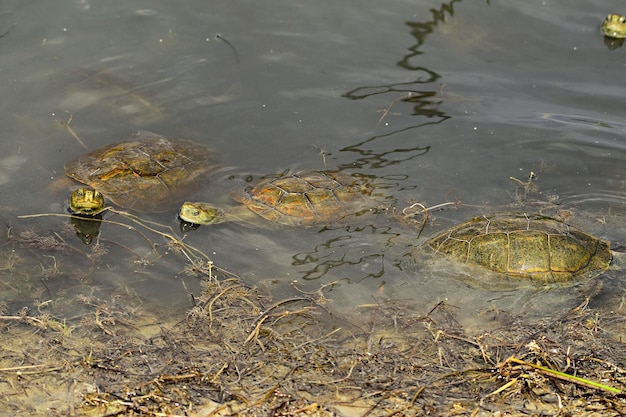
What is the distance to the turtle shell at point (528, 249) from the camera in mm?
5773

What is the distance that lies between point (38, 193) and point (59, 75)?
2.04m

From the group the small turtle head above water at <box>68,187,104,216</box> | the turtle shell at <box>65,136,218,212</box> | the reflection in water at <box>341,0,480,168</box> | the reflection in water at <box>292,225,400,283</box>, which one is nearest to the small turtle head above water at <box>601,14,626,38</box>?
the reflection in water at <box>341,0,480,168</box>

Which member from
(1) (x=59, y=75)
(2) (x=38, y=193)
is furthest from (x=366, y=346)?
(1) (x=59, y=75)

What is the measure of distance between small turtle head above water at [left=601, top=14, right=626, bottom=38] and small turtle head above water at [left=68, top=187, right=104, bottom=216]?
251 inches

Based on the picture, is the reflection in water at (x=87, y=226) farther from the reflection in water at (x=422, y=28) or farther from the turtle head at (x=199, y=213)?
the reflection in water at (x=422, y=28)

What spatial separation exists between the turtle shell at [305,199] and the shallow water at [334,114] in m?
0.15

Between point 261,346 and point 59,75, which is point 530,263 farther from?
point 59,75

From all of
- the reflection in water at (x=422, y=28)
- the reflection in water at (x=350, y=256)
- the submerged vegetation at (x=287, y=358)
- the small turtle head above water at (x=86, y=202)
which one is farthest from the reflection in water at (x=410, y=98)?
the small turtle head above water at (x=86, y=202)

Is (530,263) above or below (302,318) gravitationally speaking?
above

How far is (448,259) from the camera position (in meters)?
5.98

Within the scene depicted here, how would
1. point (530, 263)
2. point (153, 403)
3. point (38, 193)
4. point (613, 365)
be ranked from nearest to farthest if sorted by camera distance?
point (153, 403)
point (613, 365)
point (530, 263)
point (38, 193)

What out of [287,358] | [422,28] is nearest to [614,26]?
[422,28]

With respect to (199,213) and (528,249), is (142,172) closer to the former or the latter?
(199,213)

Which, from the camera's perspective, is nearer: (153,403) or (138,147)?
(153,403)
